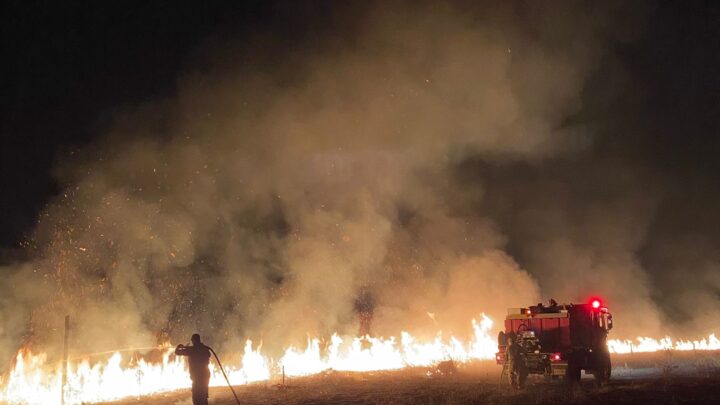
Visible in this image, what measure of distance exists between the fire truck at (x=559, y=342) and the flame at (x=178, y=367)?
8809 millimetres

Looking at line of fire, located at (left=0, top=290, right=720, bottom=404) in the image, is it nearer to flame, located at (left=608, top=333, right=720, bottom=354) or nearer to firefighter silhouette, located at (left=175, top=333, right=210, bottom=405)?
firefighter silhouette, located at (left=175, top=333, right=210, bottom=405)

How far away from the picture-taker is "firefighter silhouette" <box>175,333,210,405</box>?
1124 centimetres

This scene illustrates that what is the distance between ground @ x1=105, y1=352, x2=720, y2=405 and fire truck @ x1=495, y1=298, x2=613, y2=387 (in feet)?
1.71

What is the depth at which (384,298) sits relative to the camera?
42250 mm

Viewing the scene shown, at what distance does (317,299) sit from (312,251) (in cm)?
313

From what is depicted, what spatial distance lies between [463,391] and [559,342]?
3962mm

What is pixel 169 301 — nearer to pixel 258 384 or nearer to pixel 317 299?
pixel 317 299

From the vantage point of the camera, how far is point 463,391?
15828 mm

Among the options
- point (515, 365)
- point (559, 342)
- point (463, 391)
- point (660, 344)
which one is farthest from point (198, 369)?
point (660, 344)

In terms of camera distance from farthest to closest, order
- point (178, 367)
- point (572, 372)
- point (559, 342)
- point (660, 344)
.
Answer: point (660, 344)
point (178, 367)
point (559, 342)
point (572, 372)

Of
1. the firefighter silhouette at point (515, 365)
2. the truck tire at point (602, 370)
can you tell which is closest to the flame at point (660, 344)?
the truck tire at point (602, 370)

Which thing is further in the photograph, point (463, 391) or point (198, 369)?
point (463, 391)

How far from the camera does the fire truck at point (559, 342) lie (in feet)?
53.8

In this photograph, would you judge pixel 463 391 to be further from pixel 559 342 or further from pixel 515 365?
pixel 559 342
